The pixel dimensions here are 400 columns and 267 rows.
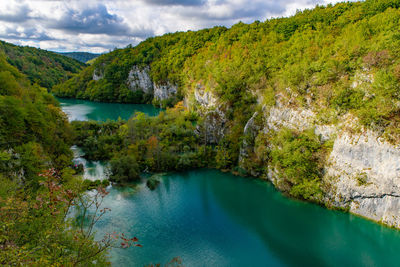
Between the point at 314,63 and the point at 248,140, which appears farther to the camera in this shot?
the point at 248,140

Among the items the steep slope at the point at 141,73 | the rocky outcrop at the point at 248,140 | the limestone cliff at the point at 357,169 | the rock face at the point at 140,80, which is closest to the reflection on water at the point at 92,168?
the rocky outcrop at the point at 248,140

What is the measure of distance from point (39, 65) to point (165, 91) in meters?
69.6

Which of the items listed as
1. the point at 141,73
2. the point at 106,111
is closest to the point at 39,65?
the point at 141,73

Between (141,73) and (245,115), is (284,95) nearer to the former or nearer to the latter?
(245,115)

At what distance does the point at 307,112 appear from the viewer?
82.1ft

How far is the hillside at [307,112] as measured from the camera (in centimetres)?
1994

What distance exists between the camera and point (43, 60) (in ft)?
364

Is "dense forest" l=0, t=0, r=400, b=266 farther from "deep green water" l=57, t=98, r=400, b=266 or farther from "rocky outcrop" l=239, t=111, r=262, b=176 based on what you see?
"deep green water" l=57, t=98, r=400, b=266

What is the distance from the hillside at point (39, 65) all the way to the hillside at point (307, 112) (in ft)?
223

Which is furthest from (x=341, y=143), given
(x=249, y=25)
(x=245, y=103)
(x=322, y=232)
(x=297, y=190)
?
(x=249, y=25)

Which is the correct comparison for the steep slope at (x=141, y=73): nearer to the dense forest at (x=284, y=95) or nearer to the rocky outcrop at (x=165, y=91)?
the rocky outcrop at (x=165, y=91)

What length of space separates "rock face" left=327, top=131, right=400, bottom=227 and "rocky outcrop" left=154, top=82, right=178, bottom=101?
49.7 m

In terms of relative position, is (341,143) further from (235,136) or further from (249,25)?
(249,25)

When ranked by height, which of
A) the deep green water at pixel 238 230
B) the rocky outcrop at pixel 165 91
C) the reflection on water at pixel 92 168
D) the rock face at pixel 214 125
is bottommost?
the deep green water at pixel 238 230
